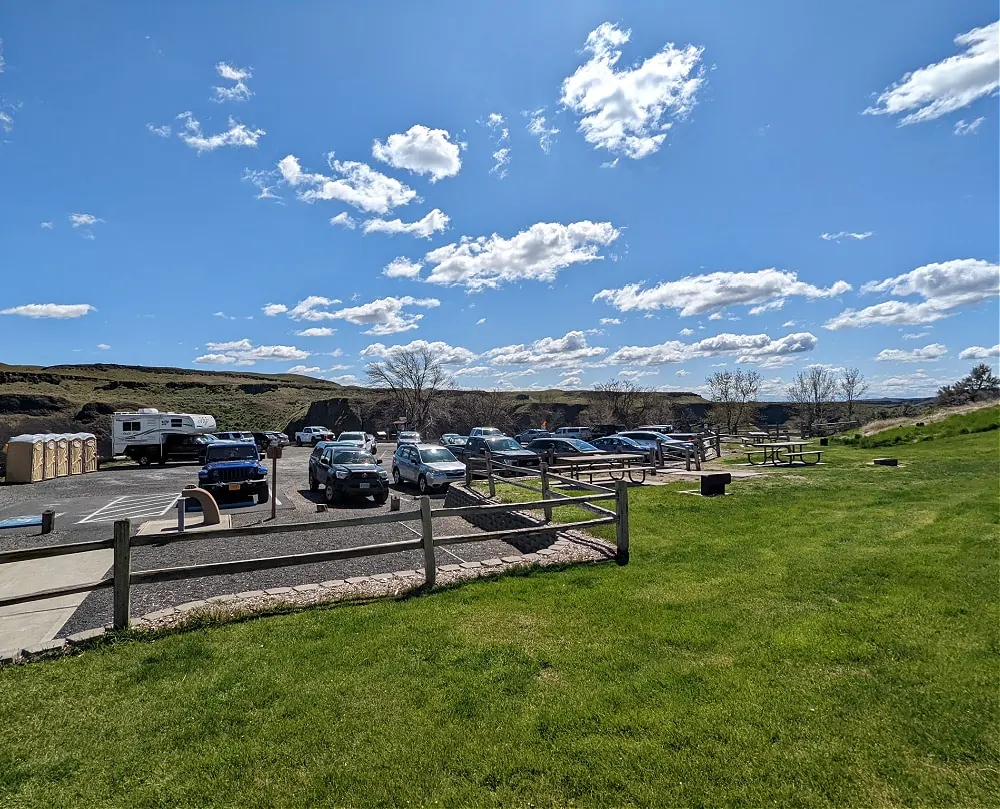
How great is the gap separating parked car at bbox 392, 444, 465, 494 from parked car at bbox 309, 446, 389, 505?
158cm

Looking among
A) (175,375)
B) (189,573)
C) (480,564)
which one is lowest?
(480,564)

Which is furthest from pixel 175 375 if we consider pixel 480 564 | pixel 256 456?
pixel 480 564

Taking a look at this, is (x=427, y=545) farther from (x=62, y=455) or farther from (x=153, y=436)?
(x=153, y=436)

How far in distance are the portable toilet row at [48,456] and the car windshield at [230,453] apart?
473 inches

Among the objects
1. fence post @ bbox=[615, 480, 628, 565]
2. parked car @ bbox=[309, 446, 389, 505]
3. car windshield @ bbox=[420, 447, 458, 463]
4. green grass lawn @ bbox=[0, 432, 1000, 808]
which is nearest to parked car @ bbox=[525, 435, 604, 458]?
car windshield @ bbox=[420, 447, 458, 463]

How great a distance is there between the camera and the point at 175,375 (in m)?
109

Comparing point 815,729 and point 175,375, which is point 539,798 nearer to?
point 815,729

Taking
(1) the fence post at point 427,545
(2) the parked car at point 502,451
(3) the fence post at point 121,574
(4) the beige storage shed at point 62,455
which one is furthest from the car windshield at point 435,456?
(4) the beige storage shed at point 62,455

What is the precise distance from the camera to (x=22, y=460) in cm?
2153

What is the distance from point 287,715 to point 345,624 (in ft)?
5.26

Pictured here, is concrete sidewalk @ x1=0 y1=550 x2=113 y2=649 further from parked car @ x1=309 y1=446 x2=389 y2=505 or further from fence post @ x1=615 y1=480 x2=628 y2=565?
parked car @ x1=309 y1=446 x2=389 y2=505

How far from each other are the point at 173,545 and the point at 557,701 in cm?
874

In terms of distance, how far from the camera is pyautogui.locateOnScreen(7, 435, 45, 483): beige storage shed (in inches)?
845

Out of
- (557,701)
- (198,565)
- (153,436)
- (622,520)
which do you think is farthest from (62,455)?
(557,701)
